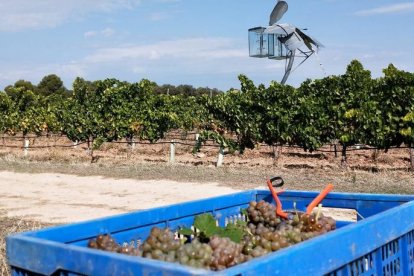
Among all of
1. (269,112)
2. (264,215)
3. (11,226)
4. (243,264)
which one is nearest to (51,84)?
(269,112)

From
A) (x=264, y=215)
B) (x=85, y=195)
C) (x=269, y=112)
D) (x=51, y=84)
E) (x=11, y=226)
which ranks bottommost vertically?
(x=85, y=195)

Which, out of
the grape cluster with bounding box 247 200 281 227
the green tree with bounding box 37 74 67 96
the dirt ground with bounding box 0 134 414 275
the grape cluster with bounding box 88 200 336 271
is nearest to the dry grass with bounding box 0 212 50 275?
the dirt ground with bounding box 0 134 414 275

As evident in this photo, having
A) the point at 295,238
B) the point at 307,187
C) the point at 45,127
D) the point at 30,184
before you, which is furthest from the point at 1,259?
the point at 45,127

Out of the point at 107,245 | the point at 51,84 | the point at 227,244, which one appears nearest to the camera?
the point at 227,244

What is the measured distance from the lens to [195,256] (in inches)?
66.4

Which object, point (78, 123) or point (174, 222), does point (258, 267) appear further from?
point (78, 123)

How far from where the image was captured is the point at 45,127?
27.8 metres

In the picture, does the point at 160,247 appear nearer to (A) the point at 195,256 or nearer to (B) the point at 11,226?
(A) the point at 195,256

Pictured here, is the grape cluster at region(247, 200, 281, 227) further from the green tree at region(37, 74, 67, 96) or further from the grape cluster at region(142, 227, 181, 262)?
the green tree at region(37, 74, 67, 96)

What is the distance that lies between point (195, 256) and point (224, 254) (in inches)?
3.7

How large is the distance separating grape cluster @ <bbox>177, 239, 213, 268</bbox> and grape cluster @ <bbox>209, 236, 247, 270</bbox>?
19mm

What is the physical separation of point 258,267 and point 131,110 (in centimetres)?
2081

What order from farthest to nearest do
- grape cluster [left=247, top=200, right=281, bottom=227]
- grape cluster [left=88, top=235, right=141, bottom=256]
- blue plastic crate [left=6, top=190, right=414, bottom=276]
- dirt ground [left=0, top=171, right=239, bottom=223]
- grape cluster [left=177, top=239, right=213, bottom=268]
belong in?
dirt ground [left=0, top=171, right=239, bottom=223], grape cluster [left=247, top=200, right=281, bottom=227], grape cluster [left=88, top=235, right=141, bottom=256], grape cluster [left=177, top=239, right=213, bottom=268], blue plastic crate [left=6, top=190, right=414, bottom=276]

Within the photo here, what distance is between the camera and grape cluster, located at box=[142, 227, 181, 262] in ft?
5.83
